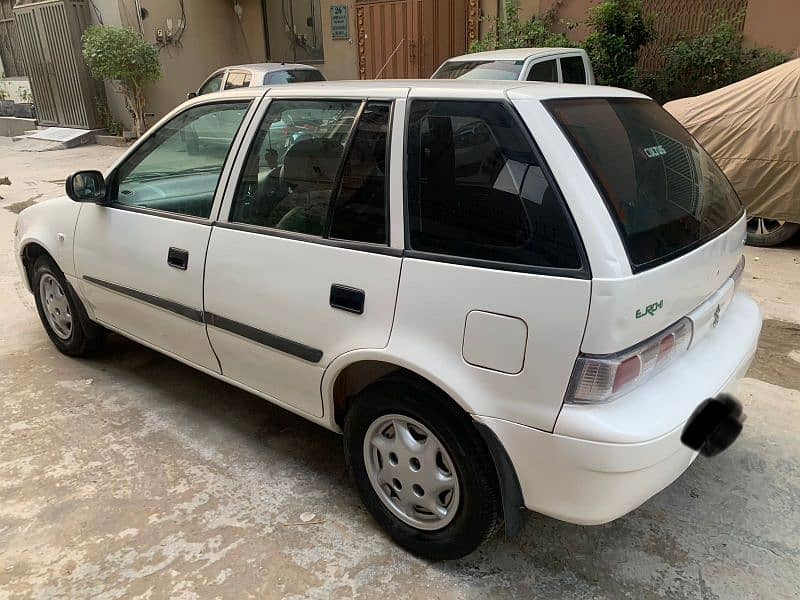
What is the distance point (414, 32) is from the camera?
1207 cm

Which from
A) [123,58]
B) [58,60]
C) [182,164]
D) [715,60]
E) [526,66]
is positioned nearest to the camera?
[182,164]

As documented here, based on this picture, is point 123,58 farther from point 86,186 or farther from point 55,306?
point 86,186

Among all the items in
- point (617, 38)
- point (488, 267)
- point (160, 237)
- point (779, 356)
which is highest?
point (617, 38)

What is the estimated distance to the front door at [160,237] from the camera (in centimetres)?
293

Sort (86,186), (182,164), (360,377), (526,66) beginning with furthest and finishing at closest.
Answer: (526,66)
(182,164)
(86,186)
(360,377)

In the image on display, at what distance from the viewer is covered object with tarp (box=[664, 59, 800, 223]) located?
541cm

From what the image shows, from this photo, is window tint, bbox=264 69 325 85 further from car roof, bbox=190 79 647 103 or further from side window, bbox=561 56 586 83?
car roof, bbox=190 79 647 103

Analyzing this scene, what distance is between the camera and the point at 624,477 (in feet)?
6.12

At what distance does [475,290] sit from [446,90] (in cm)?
75

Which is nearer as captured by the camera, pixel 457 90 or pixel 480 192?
pixel 480 192

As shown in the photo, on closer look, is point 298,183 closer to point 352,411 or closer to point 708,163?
point 352,411

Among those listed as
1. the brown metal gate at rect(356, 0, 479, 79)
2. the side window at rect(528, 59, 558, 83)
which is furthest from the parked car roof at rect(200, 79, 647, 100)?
the brown metal gate at rect(356, 0, 479, 79)

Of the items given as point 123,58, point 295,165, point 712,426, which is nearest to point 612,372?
point 712,426

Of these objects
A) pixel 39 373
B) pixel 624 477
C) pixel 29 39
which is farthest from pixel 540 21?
pixel 29 39
